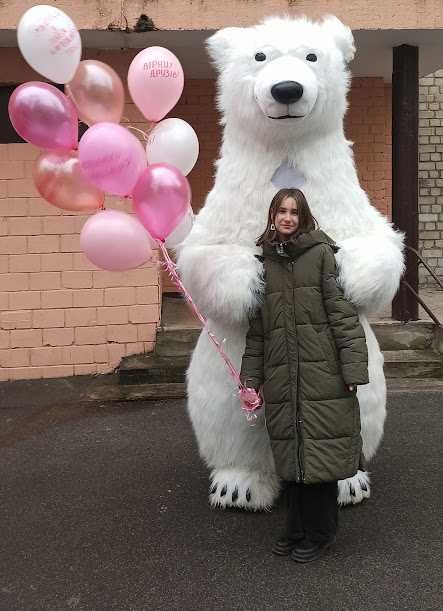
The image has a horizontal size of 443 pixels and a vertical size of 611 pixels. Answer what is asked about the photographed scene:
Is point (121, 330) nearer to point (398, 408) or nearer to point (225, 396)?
point (398, 408)

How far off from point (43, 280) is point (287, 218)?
3.49 m

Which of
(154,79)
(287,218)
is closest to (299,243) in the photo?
(287,218)

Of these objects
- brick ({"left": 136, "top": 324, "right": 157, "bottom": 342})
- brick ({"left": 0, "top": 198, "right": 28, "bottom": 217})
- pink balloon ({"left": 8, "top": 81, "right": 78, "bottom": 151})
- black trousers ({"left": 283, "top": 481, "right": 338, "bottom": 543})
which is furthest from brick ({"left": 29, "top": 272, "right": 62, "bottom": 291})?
black trousers ({"left": 283, "top": 481, "right": 338, "bottom": 543})

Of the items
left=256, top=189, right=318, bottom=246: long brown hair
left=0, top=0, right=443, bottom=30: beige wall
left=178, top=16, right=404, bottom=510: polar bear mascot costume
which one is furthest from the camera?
left=0, top=0, right=443, bottom=30: beige wall

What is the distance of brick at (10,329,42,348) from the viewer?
5.71 metres

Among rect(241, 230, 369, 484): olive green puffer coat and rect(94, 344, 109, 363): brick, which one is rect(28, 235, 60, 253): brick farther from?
rect(241, 230, 369, 484): olive green puffer coat

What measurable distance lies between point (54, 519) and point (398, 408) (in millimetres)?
2694

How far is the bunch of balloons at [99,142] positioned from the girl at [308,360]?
0.51 m

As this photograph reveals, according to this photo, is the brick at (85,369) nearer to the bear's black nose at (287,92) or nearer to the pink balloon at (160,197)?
the pink balloon at (160,197)

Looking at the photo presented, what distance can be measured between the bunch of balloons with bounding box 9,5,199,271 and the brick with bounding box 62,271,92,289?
110 inches

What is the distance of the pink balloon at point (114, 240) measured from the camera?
106 inches

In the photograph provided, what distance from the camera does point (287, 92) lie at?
2.70 m

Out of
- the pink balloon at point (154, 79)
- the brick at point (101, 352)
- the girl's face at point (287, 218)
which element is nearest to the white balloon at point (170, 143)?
the pink balloon at point (154, 79)

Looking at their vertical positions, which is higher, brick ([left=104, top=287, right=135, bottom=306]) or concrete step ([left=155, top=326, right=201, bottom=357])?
brick ([left=104, top=287, right=135, bottom=306])
